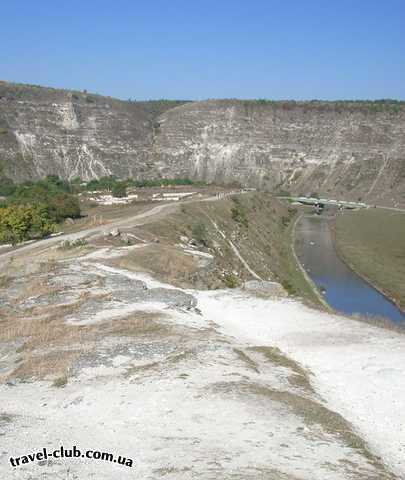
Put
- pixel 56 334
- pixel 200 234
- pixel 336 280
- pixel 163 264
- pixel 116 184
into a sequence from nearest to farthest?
pixel 56 334, pixel 163 264, pixel 200 234, pixel 336 280, pixel 116 184

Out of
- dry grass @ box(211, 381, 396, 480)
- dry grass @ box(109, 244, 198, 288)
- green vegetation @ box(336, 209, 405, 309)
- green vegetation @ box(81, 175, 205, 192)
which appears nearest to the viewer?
dry grass @ box(211, 381, 396, 480)

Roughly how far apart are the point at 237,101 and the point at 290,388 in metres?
127

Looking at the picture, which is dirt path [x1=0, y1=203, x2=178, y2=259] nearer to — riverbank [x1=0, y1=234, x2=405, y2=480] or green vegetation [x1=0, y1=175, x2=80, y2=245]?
green vegetation [x1=0, y1=175, x2=80, y2=245]

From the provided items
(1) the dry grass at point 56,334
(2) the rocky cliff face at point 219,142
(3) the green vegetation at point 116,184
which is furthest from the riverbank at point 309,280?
(2) the rocky cliff face at point 219,142

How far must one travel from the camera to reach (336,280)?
52344 millimetres

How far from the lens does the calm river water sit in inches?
1677

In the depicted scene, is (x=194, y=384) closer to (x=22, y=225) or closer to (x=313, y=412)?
(x=313, y=412)

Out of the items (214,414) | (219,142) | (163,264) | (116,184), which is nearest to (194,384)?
(214,414)

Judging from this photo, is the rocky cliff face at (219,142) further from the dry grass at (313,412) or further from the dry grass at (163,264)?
the dry grass at (313,412)

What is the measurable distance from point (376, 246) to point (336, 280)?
1632cm

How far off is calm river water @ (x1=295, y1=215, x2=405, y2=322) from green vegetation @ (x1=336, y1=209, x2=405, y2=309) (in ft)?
3.11

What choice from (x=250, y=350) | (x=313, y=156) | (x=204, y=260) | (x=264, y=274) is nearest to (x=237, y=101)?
(x=313, y=156)

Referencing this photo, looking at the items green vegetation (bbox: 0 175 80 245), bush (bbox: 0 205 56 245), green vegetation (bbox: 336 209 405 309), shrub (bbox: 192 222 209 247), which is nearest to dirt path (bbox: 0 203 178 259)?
bush (bbox: 0 205 56 245)

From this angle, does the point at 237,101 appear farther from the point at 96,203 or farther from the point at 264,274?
the point at 264,274
